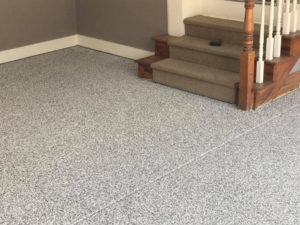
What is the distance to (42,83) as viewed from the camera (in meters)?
5.04

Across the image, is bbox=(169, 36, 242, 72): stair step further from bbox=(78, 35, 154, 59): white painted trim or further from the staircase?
bbox=(78, 35, 154, 59): white painted trim

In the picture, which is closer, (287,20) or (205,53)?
(287,20)

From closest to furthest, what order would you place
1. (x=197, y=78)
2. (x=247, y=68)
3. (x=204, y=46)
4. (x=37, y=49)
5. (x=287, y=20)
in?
(x=247, y=68)
(x=287, y=20)
(x=197, y=78)
(x=204, y=46)
(x=37, y=49)

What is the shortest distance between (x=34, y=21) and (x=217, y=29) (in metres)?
2.25

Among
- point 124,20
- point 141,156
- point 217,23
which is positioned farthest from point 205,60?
point 141,156

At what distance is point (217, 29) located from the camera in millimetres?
4781

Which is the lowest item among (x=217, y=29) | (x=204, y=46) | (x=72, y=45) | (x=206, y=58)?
(x=72, y=45)

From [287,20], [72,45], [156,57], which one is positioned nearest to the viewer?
[287,20]

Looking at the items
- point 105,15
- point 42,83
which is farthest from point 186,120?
point 105,15

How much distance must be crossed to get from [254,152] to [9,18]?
339cm

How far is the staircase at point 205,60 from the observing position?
437 cm

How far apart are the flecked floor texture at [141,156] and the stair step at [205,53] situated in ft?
1.23

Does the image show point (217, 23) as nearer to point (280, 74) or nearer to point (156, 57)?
point (156, 57)

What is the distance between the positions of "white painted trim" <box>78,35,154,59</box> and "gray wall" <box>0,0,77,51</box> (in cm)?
21
